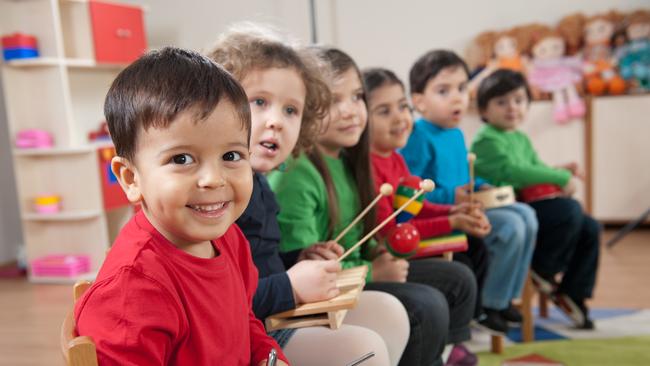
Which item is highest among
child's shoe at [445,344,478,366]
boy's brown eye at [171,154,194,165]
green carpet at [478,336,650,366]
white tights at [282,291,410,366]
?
boy's brown eye at [171,154,194,165]

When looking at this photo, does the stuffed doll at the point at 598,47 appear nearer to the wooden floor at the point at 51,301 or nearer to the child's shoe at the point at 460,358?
the wooden floor at the point at 51,301

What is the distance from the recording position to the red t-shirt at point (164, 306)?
0.68m

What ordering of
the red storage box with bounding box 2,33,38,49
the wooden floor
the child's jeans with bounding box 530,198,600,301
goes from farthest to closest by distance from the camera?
the red storage box with bounding box 2,33,38,49
the wooden floor
the child's jeans with bounding box 530,198,600,301

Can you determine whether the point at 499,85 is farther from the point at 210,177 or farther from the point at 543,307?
the point at 210,177

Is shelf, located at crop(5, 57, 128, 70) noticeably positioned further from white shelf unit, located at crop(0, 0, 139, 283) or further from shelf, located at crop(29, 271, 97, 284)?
shelf, located at crop(29, 271, 97, 284)

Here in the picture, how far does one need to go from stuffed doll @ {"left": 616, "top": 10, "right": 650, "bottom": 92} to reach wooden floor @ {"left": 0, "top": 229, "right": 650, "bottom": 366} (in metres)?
0.85

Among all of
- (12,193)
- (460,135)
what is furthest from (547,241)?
(12,193)

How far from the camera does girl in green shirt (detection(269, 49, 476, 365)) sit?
4.12 feet

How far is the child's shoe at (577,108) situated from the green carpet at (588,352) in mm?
1840

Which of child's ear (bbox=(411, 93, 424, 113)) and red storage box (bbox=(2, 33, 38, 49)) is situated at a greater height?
red storage box (bbox=(2, 33, 38, 49))

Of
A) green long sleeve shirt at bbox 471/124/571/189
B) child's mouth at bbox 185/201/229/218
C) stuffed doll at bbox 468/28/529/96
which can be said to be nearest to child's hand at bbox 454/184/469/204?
green long sleeve shirt at bbox 471/124/571/189

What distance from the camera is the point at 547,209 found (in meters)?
2.10

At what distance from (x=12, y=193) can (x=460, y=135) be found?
111 inches

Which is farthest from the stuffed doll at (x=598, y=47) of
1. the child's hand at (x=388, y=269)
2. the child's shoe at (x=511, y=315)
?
the child's hand at (x=388, y=269)
